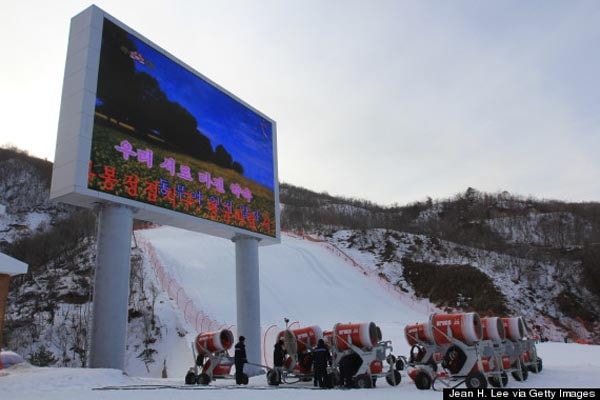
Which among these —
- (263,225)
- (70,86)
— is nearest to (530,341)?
(263,225)

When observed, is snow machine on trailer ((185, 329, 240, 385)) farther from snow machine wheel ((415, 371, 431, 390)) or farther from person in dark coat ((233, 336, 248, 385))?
snow machine wheel ((415, 371, 431, 390))

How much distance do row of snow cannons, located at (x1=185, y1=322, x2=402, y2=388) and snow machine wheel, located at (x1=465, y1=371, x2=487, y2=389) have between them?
2.40 m

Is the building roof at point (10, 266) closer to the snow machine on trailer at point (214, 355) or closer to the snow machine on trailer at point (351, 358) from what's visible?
the snow machine on trailer at point (214, 355)

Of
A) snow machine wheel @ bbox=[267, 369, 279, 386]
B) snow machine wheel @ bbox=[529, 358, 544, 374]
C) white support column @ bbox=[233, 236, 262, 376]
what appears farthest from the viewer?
white support column @ bbox=[233, 236, 262, 376]

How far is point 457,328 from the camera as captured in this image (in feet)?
40.2

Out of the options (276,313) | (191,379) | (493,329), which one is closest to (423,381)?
(493,329)

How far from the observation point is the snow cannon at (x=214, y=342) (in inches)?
564

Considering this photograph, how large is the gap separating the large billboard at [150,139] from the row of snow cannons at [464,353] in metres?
7.92

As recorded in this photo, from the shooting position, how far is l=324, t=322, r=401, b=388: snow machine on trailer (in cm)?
1281

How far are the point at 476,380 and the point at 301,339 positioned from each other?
17.6ft

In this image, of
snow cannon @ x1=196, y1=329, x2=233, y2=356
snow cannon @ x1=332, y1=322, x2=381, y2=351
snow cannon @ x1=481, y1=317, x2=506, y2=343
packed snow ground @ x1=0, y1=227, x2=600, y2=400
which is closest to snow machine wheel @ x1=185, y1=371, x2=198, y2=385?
packed snow ground @ x1=0, y1=227, x2=600, y2=400

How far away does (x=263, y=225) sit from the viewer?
19.6 meters

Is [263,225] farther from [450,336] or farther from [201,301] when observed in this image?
[201,301]

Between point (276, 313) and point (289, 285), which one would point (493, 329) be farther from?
point (289, 285)
